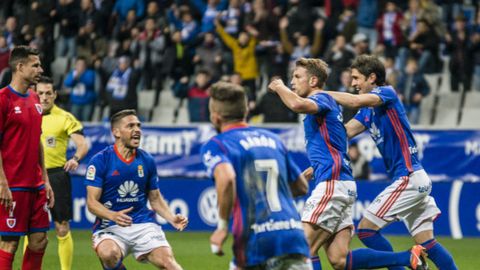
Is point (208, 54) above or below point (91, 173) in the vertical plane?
above

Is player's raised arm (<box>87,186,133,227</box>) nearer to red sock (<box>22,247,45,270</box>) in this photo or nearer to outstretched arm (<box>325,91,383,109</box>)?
red sock (<box>22,247,45,270</box>)

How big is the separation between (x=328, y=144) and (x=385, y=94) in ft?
2.81

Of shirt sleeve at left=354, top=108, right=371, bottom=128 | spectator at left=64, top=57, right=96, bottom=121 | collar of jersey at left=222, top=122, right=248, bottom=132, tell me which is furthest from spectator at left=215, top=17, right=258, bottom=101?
collar of jersey at left=222, top=122, right=248, bottom=132

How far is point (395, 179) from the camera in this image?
9930 mm

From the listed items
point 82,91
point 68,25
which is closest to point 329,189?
point 82,91

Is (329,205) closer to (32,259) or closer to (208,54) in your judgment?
(32,259)

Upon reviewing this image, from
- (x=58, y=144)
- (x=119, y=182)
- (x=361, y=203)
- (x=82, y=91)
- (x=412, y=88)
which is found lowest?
(x=361, y=203)

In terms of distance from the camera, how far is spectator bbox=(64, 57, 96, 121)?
21797 millimetres

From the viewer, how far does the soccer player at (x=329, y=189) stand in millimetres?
9195

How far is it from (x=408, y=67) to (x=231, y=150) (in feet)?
43.2

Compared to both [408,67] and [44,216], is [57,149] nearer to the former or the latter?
[44,216]

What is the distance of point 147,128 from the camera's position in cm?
1873

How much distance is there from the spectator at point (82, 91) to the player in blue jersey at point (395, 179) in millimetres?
12646

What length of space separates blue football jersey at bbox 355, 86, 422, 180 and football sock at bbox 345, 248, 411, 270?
897 millimetres
